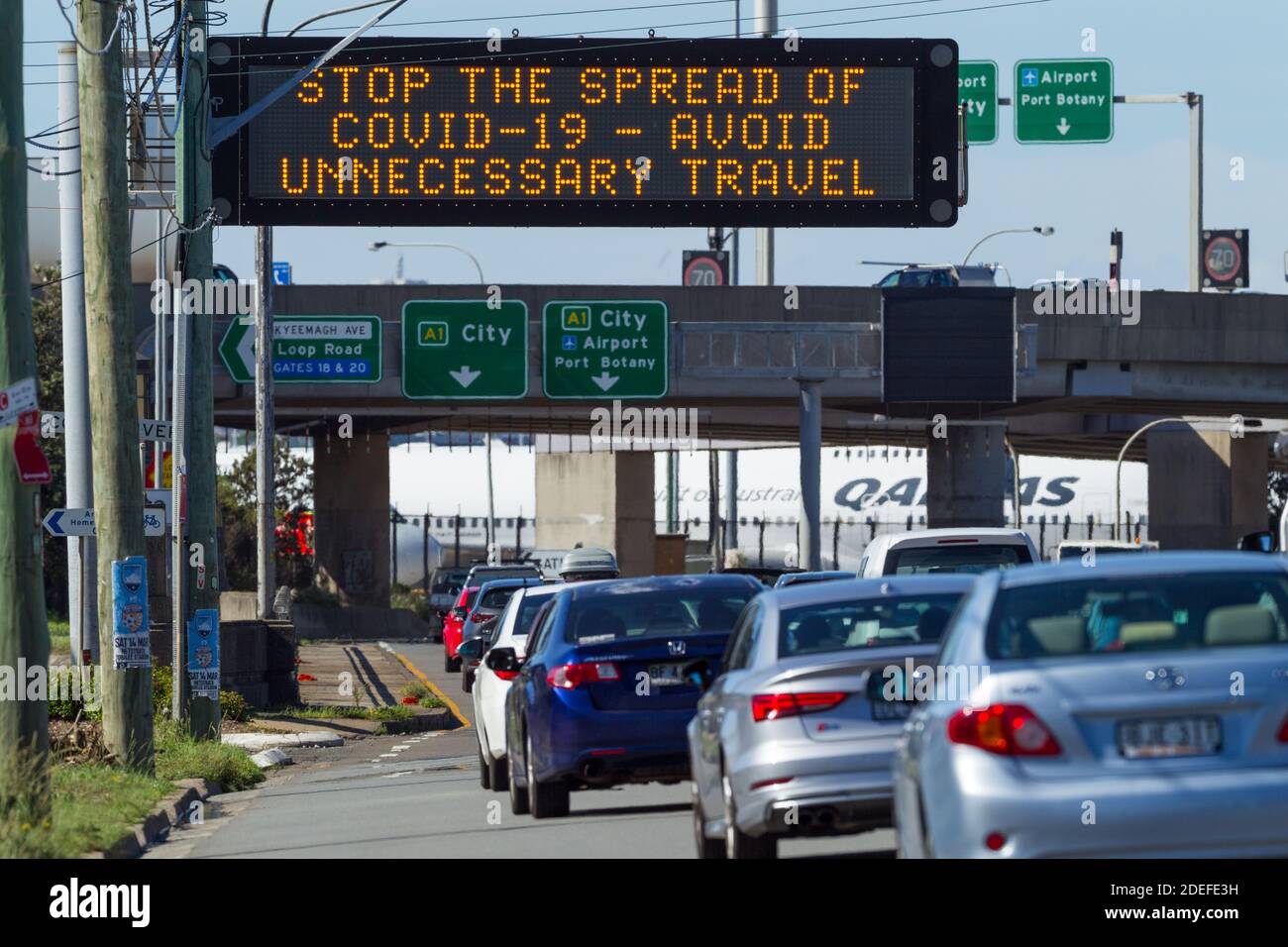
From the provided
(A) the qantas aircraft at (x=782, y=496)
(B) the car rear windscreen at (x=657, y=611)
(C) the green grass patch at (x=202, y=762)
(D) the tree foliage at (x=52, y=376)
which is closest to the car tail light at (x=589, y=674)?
(B) the car rear windscreen at (x=657, y=611)

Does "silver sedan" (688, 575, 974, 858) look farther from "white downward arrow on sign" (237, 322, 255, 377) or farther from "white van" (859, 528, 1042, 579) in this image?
"white downward arrow on sign" (237, 322, 255, 377)

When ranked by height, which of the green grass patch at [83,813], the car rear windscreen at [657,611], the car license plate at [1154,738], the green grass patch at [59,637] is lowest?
the green grass patch at [59,637]

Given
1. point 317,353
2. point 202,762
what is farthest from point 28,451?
point 317,353

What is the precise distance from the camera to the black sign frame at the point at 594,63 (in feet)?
68.9

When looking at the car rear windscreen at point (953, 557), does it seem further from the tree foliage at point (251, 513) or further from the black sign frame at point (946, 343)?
the tree foliage at point (251, 513)

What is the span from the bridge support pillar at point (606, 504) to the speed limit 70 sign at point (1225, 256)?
2161 cm

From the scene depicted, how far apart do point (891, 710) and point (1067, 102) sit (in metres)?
31.5

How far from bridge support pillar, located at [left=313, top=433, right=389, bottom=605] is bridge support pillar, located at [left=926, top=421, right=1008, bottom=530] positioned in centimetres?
1737

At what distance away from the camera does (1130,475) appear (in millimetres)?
88938

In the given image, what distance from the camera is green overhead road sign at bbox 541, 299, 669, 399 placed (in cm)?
3994

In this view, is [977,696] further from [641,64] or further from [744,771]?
[641,64]

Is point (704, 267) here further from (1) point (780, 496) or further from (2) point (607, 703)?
(2) point (607, 703)
